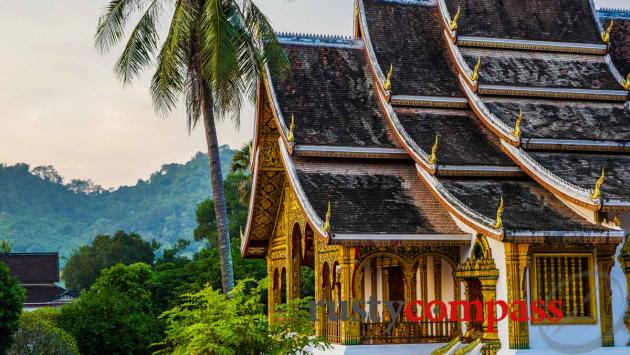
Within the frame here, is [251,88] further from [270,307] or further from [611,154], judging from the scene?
[611,154]

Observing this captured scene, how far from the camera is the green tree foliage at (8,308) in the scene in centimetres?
2338

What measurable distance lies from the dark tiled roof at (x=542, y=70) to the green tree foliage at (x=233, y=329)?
721 centimetres

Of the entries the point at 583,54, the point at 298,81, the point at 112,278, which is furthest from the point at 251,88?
the point at 112,278

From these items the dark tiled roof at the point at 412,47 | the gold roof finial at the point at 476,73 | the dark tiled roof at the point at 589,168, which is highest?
the dark tiled roof at the point at 412,47

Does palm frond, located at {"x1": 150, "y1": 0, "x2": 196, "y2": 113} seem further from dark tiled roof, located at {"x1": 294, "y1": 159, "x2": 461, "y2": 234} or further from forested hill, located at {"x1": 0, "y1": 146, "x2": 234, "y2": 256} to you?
forested hill, located at {"x1": 0, "y1": 146, "x2": 234, "y2": 256}

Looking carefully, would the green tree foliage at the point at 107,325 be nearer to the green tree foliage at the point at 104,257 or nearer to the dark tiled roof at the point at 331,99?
the dark tiled roof at the point at 331,99

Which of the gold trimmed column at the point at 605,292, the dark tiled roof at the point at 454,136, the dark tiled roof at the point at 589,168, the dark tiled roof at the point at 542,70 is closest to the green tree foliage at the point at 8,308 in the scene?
the dark tiled roof at the point at 454,136

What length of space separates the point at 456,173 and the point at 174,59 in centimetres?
584

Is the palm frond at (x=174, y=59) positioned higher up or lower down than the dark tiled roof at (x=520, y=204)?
higher up

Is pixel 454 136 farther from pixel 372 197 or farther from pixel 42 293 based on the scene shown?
pixel 42 293

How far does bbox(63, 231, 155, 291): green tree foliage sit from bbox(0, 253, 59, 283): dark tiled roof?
546 cm

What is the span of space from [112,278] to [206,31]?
2262cm

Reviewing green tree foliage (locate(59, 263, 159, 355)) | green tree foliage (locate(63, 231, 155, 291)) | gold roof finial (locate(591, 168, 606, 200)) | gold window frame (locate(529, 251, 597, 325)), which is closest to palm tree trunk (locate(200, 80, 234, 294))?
gold window frame (locate(529, 251, 597, 325))

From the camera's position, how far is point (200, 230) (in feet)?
206
